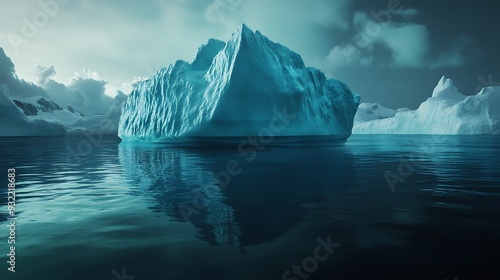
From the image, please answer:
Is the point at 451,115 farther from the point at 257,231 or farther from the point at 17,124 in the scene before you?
the point at 17,124

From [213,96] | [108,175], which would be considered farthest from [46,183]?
[213,96]

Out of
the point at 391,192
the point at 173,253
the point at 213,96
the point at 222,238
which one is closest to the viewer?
the point at 173,253

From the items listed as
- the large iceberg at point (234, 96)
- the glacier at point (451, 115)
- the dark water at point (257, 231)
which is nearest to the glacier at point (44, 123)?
the large iceberg at point (234, 96)

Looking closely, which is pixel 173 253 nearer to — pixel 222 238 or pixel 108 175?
pixel 222 238

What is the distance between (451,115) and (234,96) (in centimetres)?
7541

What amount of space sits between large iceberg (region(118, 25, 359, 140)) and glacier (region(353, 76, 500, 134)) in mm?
56341

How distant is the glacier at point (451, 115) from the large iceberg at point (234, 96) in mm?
56341

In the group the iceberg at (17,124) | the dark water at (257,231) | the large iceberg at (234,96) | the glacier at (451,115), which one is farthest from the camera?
the iceberg at (17,124)

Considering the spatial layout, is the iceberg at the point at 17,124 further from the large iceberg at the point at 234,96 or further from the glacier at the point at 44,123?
the large iceberg at the point at 234,96

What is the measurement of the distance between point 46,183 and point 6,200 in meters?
2.38

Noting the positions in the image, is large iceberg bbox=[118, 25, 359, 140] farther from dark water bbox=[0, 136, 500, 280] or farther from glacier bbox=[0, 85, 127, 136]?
glacier bbox=[0, 85, 127, 136]

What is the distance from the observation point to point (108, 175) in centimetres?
1029

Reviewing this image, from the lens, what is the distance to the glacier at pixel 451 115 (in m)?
67.1

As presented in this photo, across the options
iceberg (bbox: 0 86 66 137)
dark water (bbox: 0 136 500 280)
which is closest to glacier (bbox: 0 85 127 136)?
iceberg (bbox: 0 86 66 137)
